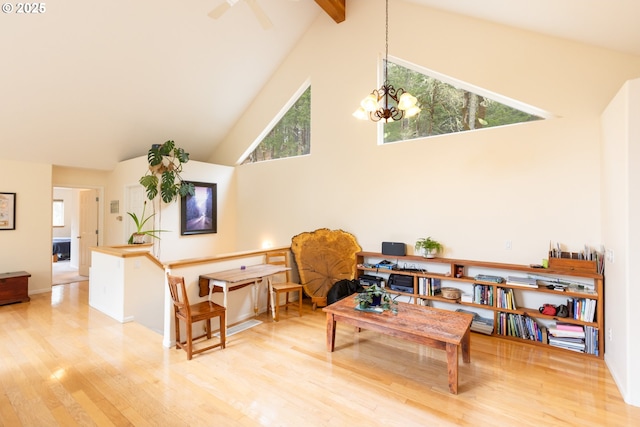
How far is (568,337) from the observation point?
3199 mm

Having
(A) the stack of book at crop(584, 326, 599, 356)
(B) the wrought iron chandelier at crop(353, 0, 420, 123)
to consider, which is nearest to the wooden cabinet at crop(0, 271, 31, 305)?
(B) the wrought iron chandelier at crop(353, 0, 420, 123)

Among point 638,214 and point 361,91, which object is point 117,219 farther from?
point 638,214

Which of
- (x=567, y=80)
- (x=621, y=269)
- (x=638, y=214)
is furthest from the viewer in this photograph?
(x=567, y=80)

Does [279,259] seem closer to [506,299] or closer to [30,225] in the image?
[506,299]

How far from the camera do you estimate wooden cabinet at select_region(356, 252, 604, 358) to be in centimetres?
309

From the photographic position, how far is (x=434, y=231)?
4.14m

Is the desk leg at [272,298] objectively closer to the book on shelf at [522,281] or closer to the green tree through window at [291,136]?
the green tree through window at [291,136]

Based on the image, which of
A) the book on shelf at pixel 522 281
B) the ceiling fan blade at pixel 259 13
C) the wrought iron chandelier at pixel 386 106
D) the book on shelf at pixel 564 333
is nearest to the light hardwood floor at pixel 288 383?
the book on shelf at pixel 564 333

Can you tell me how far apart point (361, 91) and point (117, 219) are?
18.4ft

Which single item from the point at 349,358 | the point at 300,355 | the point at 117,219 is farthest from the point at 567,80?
the point at 117,219

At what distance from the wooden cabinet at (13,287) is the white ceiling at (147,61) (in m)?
2.09

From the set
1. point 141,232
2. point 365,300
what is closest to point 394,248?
point 365,300

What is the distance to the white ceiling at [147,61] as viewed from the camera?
10.8ft

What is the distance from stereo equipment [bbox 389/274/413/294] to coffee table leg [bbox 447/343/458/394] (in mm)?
1656
